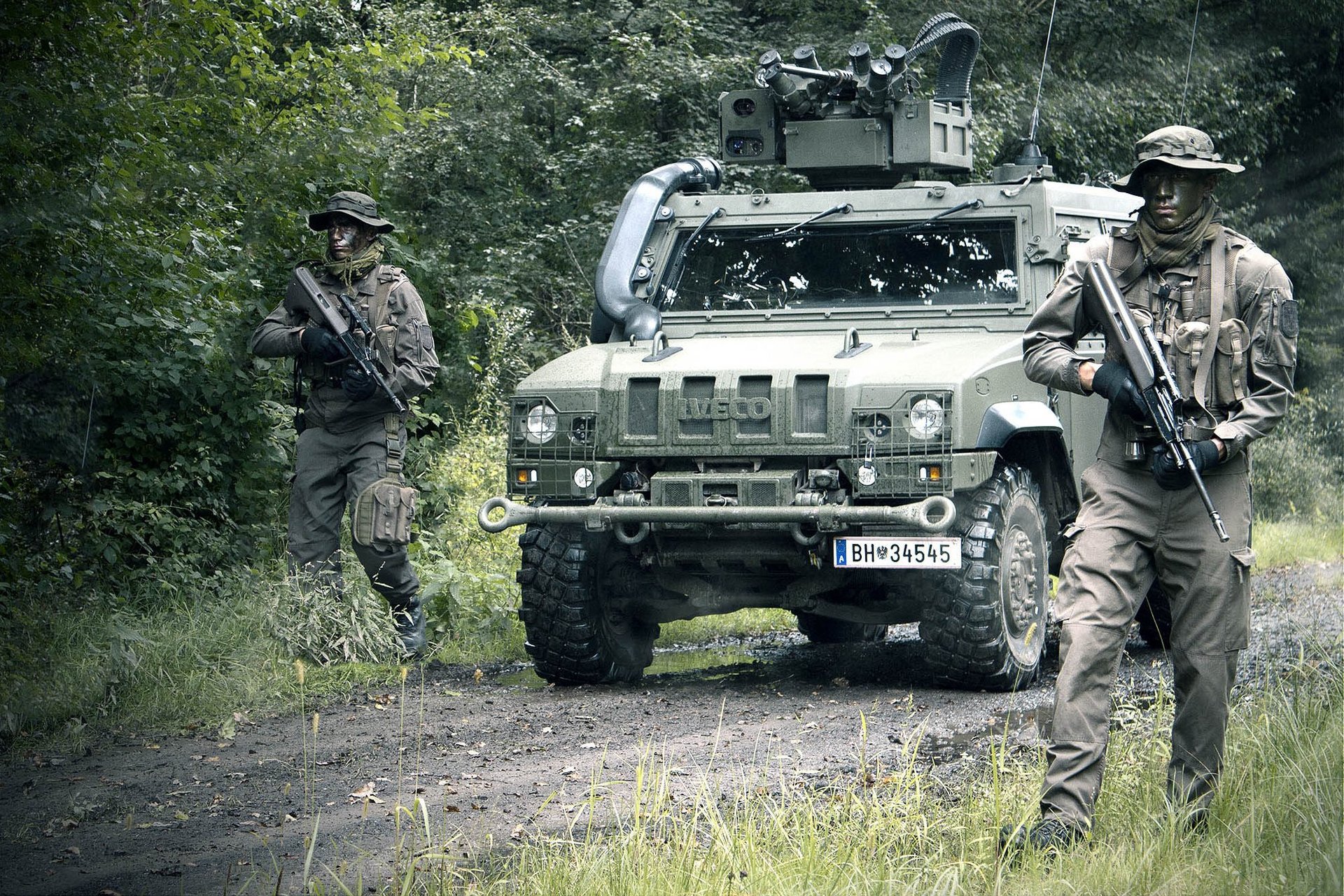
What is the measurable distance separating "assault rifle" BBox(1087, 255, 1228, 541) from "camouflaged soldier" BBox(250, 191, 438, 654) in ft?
12.4

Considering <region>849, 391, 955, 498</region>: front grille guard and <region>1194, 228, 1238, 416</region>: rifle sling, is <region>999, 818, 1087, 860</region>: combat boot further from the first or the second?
<region>849, 391, 955, 498</region>: front grille guard

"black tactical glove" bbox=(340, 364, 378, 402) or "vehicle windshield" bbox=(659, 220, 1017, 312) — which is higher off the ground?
"vehicle windshield" bbox=(659, 220, 1017, 312)

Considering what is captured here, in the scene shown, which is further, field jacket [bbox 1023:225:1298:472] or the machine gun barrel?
the machine gun barrel

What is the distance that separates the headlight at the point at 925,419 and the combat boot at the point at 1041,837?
8.20ft

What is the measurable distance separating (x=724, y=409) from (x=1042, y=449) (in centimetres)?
151

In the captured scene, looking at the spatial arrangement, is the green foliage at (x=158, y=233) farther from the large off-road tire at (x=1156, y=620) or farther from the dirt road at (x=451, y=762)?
the large off-road tire at (x=1156, y=620)

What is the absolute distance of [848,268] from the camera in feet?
24.3

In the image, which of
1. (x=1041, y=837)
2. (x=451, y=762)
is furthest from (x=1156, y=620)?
(x=1041, y=837)

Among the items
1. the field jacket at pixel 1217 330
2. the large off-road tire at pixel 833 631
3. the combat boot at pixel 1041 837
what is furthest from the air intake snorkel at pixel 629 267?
the combat boot at pixel 1041 837

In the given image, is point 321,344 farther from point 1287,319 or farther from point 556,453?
point 1287,319

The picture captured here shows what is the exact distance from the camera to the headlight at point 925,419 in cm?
619

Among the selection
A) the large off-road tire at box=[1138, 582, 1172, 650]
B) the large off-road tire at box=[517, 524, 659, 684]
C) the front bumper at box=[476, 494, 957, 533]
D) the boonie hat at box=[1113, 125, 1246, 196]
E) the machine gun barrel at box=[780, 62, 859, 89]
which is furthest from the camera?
the large off-road tire at box=[1138, 582, 1172, 650]

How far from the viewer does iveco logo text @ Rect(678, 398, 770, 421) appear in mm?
6398

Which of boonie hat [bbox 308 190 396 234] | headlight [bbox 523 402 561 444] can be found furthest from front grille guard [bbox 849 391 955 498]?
boonie hat [bbox 308 190 396 234]
